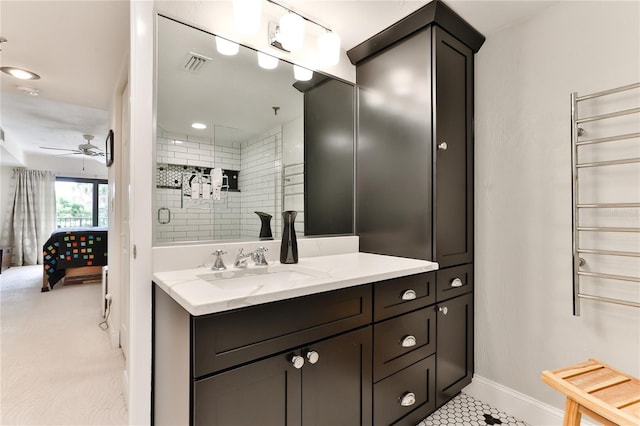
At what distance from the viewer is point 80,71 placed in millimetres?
2676

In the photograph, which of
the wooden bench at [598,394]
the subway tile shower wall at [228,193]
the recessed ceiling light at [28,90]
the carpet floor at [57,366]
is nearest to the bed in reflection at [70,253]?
the carpet floor at [57,366]

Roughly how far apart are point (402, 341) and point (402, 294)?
0.23 meters

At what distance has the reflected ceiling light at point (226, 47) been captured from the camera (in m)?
1.58

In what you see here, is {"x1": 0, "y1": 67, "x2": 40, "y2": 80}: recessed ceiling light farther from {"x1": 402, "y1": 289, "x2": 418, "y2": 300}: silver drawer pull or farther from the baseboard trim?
the baseboard trim

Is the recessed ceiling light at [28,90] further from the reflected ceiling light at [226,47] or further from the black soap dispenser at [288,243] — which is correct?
the black soap dispenser at [288,243]

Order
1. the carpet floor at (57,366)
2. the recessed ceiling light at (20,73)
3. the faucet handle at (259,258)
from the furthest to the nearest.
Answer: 1. the recessed ceiling light at (20,73)
2. the carpet floor at (57,366)
3. the faucet handle at (259,258)

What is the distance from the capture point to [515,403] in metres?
1.77

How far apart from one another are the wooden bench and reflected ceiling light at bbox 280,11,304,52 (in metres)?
2.00

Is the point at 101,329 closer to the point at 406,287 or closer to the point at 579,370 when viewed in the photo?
the point at 406,287

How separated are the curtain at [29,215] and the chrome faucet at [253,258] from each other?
25.8 feet

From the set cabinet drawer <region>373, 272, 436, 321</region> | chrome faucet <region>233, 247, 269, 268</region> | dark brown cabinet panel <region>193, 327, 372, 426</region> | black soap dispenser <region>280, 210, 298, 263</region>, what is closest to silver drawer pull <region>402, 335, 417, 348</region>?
cabinet drawer <region>373, 272, 436, 321</region>

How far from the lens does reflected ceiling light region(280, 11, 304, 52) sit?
1.65 meters

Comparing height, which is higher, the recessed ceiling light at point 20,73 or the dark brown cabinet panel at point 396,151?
the recessed ceiling light at point 20,73

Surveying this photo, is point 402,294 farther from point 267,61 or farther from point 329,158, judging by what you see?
point 267,61
